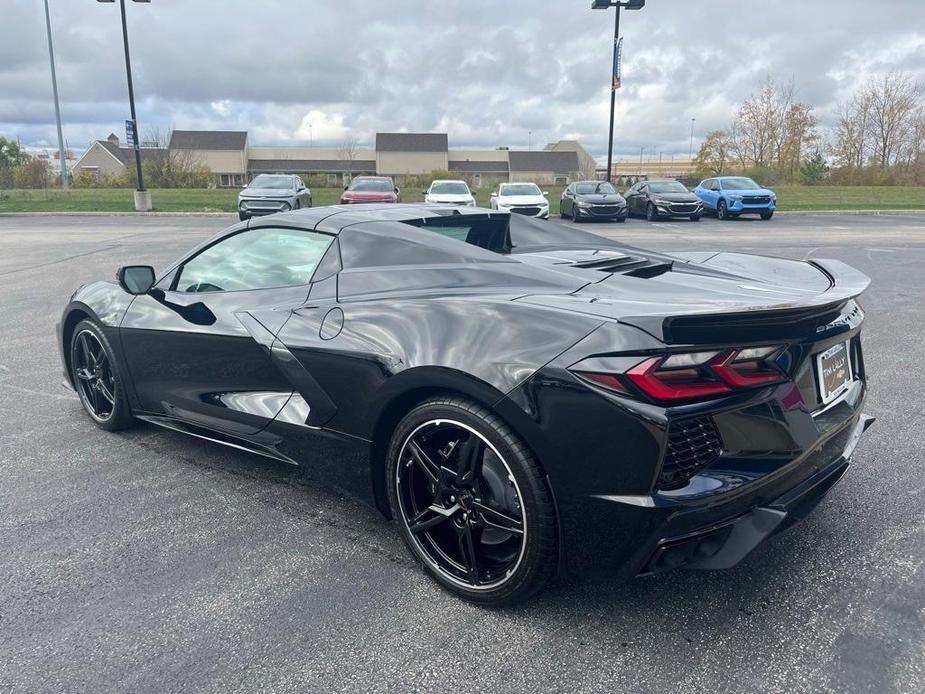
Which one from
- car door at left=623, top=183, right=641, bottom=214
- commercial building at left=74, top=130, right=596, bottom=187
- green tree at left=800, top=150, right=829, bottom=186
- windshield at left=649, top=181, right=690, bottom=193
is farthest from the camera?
commercial building at left=74, top=130, right=596, bottom=187

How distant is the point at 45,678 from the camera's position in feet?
7.20

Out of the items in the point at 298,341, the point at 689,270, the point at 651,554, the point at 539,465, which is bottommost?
the point at 651,554

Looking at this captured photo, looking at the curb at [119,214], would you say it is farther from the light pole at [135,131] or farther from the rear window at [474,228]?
the rear window at [474,228]

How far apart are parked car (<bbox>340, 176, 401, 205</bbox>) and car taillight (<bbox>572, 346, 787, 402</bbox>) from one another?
20.7 meters

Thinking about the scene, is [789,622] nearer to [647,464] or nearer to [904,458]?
[647,464]

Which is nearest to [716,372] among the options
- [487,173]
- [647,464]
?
[647,464]

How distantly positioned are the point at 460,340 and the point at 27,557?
2.02m

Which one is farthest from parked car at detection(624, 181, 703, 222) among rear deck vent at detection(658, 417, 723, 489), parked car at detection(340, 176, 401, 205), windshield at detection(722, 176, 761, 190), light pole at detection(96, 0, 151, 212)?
rear deck vent at detection(658, 417, 723, 489)

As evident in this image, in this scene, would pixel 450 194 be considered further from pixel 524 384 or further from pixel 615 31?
pixel 524 384

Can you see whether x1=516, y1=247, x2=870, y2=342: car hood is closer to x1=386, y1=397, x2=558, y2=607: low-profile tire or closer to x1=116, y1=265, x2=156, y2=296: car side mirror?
x1=386, y1=397, x2=558, y2=607: low-profile tire

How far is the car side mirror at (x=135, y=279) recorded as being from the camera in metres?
3.84

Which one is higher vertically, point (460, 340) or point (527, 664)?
point (460, 340)

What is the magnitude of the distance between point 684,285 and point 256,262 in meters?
2.05

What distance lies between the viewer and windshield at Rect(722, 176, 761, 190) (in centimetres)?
2578
